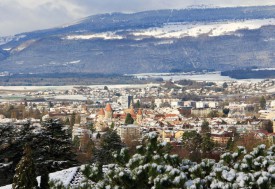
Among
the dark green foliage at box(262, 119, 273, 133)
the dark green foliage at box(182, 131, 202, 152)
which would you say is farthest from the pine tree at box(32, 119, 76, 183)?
the dark green foliage at box(262, 119, 273, 133)

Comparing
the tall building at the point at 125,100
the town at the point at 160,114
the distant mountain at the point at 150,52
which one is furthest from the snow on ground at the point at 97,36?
the tall building at the point at 125,100

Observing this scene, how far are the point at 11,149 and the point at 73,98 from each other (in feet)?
231

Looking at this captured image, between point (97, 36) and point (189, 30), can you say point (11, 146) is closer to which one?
point (97, 36)

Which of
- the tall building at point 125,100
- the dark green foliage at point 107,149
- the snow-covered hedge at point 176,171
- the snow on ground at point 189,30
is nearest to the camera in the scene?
the snow-covered hedge at point 176,171

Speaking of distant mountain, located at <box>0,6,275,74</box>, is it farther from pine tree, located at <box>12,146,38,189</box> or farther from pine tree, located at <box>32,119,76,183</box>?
pine tree, located at <box>12,146,38,189</box>

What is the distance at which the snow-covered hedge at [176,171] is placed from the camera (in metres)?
6.05

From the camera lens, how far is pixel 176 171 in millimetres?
6152

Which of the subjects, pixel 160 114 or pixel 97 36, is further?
pixel 97 36

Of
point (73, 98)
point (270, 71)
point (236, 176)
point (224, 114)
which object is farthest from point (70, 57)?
point (236, 176)

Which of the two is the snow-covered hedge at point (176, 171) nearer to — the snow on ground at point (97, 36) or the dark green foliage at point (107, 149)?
the dark green foliage at point (107, 149)

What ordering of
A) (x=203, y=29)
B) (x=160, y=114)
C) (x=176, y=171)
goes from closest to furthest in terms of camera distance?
1. (x=176, y=171)
2. (x=160, y=114)
3. (x=203, y=29)

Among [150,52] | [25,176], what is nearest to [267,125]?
[25,176]

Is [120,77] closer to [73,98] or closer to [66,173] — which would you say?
[73,98]

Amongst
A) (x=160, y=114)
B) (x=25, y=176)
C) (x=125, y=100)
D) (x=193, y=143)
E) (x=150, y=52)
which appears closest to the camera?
(x=25, y=176)
